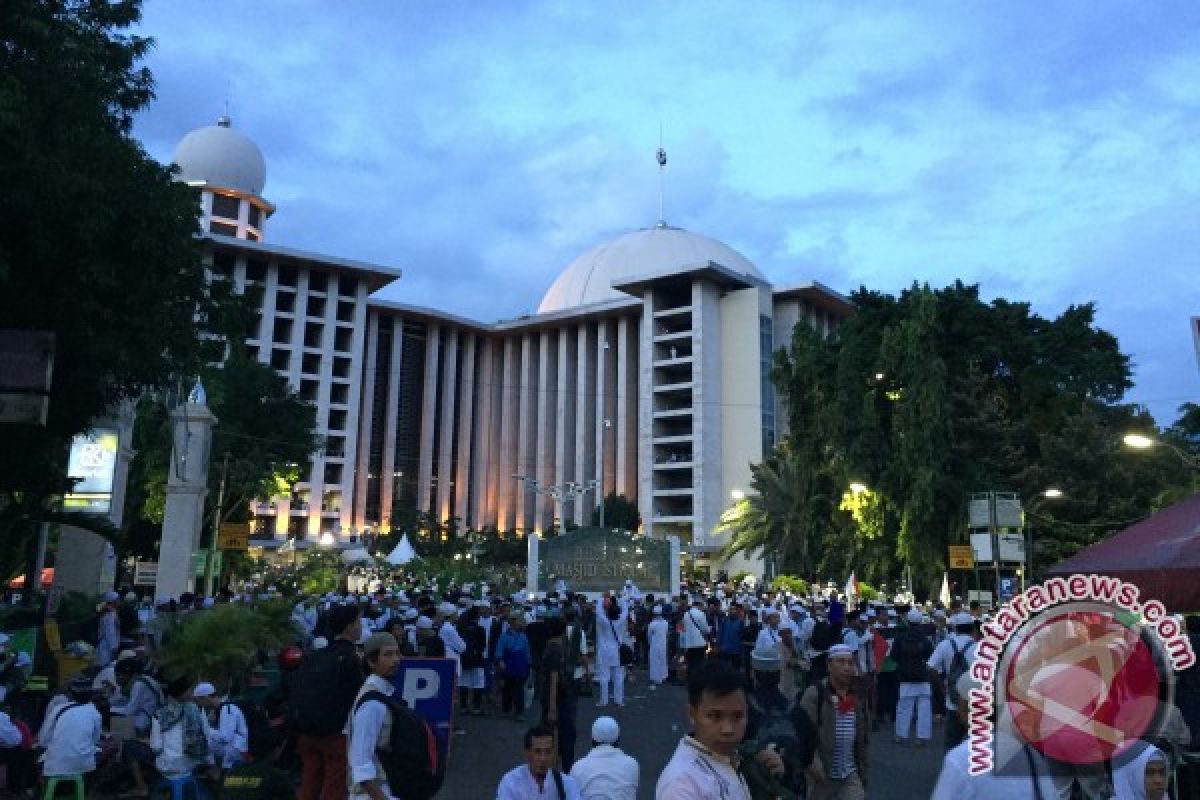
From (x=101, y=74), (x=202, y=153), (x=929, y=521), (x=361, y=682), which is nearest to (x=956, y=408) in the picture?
(x=929, y=521)

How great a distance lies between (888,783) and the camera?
10.3 metres

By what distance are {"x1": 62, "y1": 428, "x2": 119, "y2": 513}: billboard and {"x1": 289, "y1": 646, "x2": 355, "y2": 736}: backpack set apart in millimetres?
15147

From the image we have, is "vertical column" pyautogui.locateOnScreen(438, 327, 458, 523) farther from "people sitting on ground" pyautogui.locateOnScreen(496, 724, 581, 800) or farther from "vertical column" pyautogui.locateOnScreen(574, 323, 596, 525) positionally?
"people sitting on ground" pyautogui.locateOnScreen(496, 724, 581, 800)

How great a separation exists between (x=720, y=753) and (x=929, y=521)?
2921 centimetres

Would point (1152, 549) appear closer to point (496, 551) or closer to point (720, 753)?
point (720, 753)

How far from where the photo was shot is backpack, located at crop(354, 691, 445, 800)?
15.8 feet

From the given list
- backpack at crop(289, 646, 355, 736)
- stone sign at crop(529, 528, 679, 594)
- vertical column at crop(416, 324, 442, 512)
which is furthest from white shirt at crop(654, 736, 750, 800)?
A: vertical column at crop(416, 324, 442, 512)

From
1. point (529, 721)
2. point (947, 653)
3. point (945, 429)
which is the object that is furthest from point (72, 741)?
point (945, 429)

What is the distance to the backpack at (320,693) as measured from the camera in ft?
19.0

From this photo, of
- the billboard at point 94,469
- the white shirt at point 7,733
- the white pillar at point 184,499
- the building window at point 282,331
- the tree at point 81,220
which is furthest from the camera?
the building window at point 282,331

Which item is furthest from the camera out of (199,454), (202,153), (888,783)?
(202,153)

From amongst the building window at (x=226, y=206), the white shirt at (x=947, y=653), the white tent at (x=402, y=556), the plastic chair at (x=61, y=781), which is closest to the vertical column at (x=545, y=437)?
the building window at (x=226, y=206)

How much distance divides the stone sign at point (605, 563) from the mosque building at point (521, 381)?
23683 mm

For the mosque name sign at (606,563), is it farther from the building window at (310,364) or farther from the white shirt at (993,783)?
the building window at (310,364)
